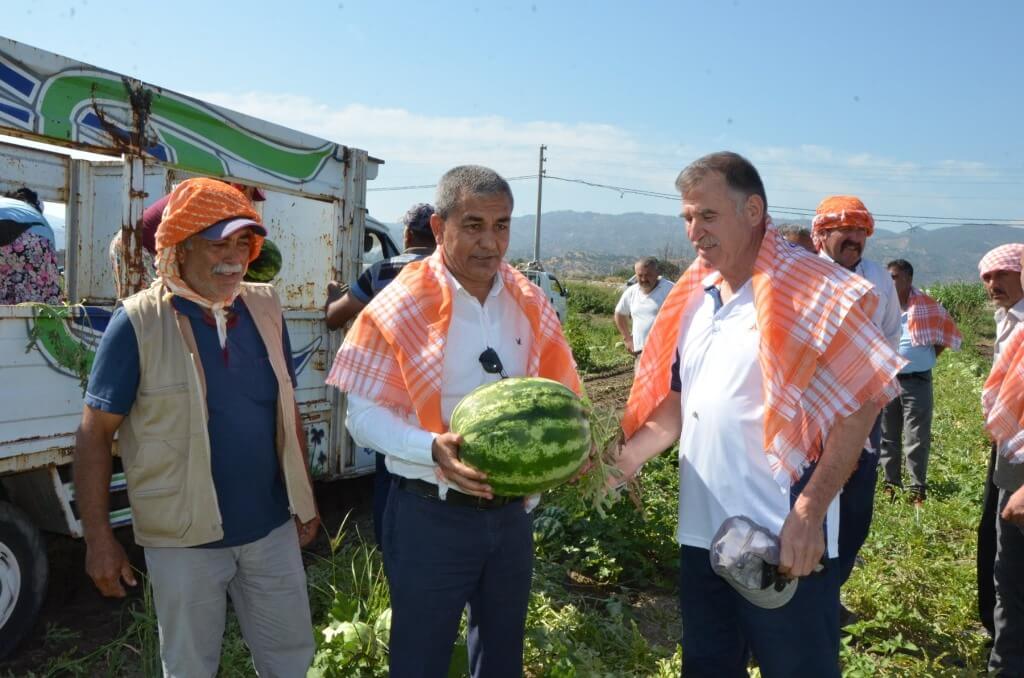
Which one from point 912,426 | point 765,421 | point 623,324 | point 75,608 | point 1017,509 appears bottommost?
point 75,608

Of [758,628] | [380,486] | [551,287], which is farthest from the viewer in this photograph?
[551,287]

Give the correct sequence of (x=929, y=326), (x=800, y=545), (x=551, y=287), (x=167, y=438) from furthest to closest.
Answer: (x=551, y=287) → (x=929, y=326) → (x=167, y=438) → (x=800, y=545)

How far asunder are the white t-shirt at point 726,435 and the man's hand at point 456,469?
2.34 feet

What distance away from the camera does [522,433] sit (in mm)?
2215

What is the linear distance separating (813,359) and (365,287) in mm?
3051

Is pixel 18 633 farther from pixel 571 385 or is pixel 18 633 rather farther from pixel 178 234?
pixel 571 385

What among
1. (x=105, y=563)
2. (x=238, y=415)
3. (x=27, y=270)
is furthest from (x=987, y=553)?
(x=27, y=270)

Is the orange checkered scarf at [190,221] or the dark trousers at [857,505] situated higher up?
the orange checkered scarf at [190,221]

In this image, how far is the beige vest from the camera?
252 cm

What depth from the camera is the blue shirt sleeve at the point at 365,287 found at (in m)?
4.55

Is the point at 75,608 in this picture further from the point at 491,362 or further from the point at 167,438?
the point at 491,362

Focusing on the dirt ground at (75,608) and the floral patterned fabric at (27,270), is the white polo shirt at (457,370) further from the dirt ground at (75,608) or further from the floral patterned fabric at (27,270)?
the floral patterned fabric at (27,270)

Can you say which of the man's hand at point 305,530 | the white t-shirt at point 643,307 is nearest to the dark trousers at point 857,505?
the man's hand at point 305,530

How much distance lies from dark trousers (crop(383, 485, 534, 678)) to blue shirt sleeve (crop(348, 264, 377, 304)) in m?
2.17
